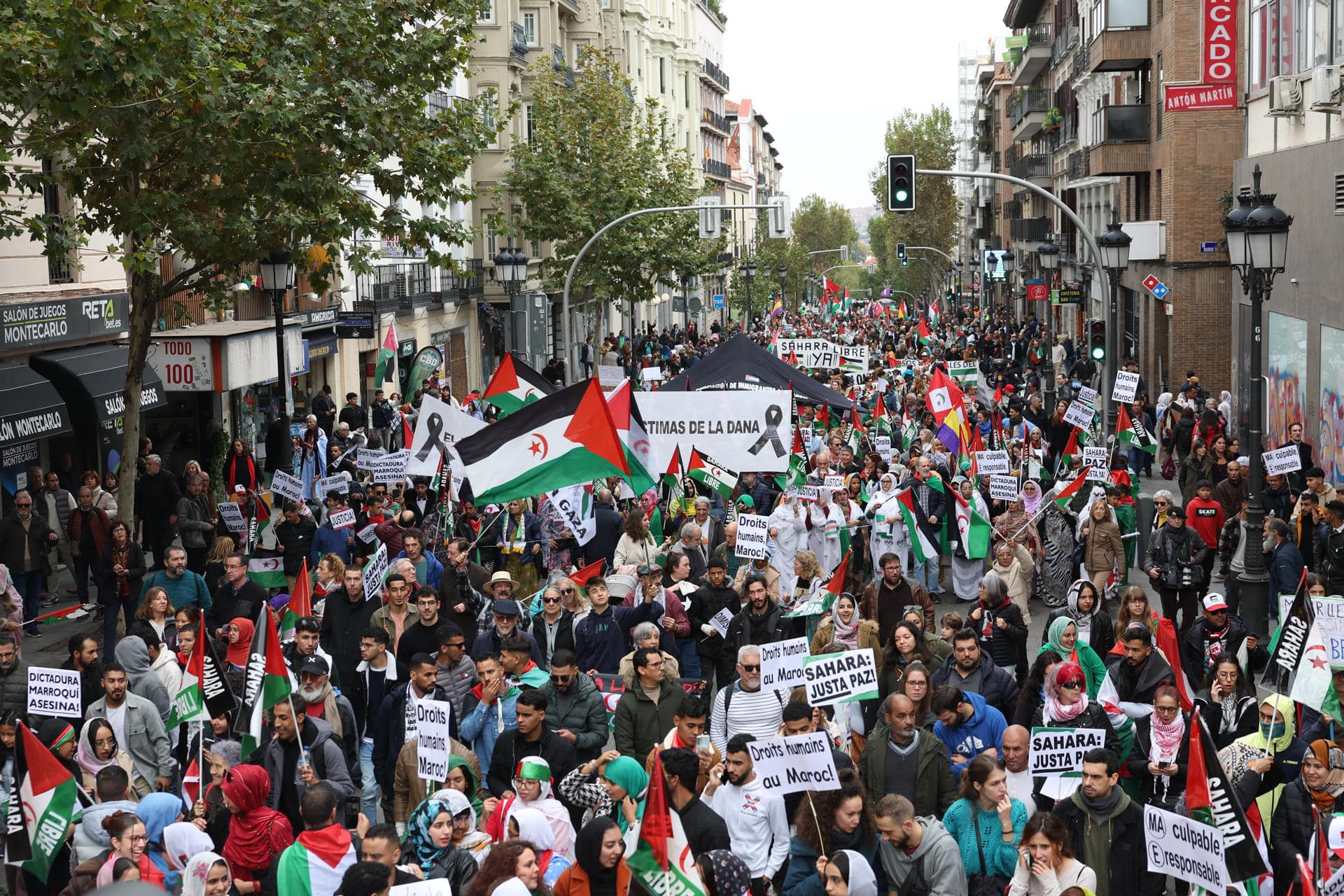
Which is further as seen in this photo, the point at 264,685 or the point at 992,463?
the point at 992,463

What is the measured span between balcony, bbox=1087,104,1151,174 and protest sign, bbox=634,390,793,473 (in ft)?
88.5

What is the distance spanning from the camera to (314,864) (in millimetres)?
7562

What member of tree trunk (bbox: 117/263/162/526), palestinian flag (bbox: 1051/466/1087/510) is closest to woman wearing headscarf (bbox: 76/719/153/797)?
tree trunk (bbox: 117/263/162/526)

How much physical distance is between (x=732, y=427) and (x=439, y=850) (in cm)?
1103

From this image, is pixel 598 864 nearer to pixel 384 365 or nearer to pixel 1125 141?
pixel 384 365

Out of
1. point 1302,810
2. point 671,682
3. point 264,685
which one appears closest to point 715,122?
point 671,682

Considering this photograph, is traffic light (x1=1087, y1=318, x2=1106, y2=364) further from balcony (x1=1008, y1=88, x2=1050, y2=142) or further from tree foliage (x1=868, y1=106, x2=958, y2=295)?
tree foliage (x1=868, y1=106, x2=958, y2=295)

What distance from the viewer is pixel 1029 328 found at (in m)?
58.6

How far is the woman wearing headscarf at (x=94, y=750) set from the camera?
9.45 m

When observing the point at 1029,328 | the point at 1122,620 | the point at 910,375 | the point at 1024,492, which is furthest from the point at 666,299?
the point at 1122,620

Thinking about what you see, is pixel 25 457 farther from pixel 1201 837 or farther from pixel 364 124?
pixel 1201 837

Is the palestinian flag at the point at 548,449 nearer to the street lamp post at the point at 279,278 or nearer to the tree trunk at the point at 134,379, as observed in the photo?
the tree trunk at the point at 134,379

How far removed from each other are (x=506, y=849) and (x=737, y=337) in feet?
50.5

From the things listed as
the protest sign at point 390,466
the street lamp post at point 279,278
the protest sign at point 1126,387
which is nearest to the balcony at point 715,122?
the protest sign at point 1126,387
